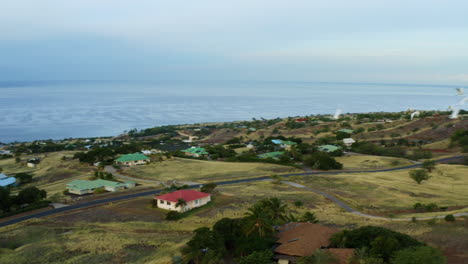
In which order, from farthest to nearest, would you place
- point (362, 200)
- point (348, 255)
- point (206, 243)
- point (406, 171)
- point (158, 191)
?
point (406, 171), point (158, 191), point (362, 200), point (206, 243), point (348, 255)

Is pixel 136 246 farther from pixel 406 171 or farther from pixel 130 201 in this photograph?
pixel 406 171

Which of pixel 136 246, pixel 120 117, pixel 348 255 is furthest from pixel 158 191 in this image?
pixel 120 117

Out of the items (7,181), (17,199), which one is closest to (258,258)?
(17,199)

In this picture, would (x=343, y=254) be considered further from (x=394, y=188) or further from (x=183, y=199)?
(x=394, y=188)

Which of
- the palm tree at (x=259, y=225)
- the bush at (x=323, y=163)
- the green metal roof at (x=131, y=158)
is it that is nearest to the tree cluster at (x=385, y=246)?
the palm tree at (x=259, y=225)

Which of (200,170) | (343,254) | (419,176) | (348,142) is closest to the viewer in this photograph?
(343,254)

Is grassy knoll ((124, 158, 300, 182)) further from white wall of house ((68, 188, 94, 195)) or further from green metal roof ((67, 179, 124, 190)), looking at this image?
white wall of house ((68, 188, 94, 195))

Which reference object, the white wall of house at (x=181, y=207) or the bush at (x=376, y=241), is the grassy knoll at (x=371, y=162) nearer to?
the white wall of house at (x=181, y=207)
